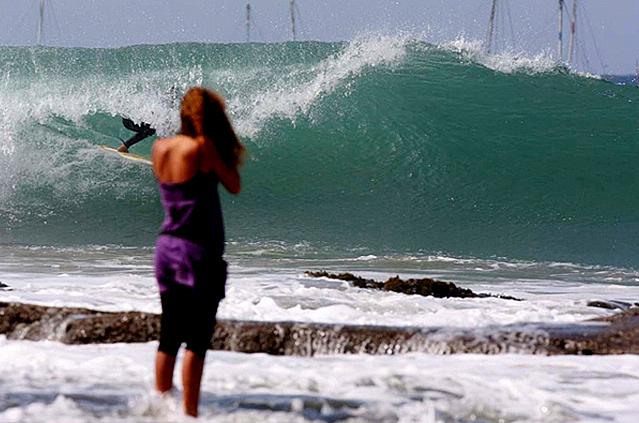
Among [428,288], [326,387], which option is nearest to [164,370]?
[326,387]

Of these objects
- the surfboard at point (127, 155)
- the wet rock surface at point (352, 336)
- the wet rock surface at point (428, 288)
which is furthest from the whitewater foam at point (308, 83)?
the wet rock surface at point (352, 336)

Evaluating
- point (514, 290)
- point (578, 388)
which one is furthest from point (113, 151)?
point (578, 388)

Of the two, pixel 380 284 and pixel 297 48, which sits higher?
pixel 297 48

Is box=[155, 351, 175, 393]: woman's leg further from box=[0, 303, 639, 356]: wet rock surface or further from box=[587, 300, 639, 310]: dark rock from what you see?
box=[587, 300, 639, 310]: dark rock

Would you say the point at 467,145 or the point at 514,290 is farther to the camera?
the point at 467,145

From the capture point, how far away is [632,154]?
2383 cm

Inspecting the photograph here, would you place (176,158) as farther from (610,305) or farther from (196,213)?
(610,305)

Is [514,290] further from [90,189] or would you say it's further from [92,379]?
[90,189]

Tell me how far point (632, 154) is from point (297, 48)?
23.9ft

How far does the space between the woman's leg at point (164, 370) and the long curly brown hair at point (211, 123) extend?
A: 0.93 metres

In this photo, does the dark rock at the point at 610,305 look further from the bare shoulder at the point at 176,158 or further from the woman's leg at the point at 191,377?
the bare shoulder at the point at 176,158

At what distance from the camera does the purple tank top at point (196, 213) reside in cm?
553

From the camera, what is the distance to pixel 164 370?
579 centimetres

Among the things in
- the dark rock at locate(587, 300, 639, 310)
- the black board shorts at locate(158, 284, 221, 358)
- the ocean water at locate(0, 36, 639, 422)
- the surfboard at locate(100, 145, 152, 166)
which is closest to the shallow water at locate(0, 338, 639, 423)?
the ocean water at locate(0, 36, 639, 422)
